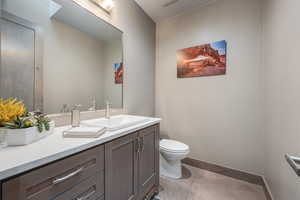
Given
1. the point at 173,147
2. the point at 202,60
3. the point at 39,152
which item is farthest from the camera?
the point at 202,60

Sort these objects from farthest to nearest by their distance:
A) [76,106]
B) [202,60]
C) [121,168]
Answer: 1. [202,60]
2. [76,106]
3. [121,168]

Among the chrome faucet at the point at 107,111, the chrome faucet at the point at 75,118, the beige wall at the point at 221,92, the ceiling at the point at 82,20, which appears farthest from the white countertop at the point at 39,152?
the beige wall at the point at 221,92

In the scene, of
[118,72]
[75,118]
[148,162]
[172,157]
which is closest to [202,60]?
[118,72]

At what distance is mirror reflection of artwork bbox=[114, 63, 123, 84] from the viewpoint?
5.35 feet

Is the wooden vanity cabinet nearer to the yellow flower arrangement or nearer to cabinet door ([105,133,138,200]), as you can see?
cabinet door ([105,133,138,200])

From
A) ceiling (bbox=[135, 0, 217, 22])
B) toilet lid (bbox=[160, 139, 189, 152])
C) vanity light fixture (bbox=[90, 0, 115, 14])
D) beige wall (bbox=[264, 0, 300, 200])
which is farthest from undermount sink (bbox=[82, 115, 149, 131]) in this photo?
ceiling (bbox=[135, 0, 217, 22])

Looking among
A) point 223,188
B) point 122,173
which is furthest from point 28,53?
point 223,188

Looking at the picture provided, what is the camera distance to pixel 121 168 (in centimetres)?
96

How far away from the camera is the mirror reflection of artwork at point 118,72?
5.35 feet

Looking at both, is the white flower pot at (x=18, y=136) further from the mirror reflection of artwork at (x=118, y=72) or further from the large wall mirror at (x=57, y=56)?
the mirror reflection of artwork at (x=118, y=72)

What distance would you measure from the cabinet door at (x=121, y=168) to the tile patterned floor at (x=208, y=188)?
24.0 inches

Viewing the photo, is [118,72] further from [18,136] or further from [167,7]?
[167,7]

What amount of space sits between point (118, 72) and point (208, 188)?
1.83 m

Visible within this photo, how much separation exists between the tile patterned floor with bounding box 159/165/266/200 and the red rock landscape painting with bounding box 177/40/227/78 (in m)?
1.46
